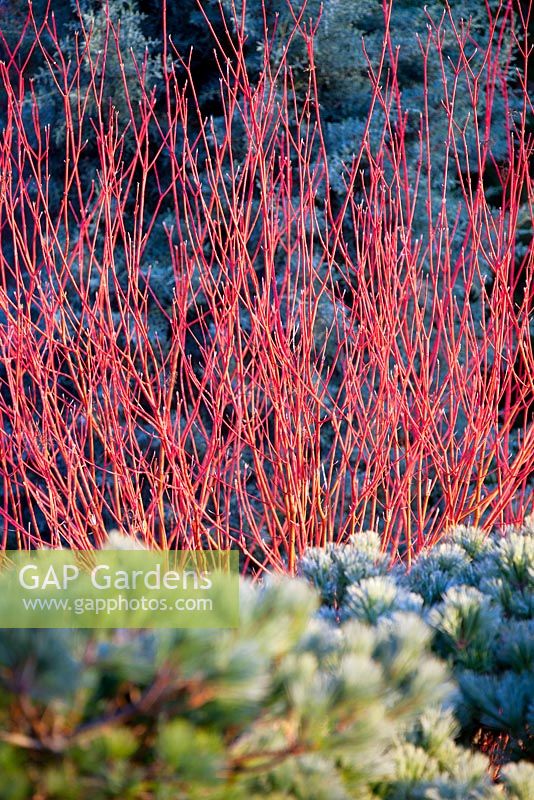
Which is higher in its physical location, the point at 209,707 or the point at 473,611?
the point at 209,707

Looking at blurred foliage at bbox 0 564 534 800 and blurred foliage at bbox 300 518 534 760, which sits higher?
blurred foliage at bbox 0 564 534 800

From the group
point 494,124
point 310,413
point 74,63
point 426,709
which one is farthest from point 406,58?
point 426,709

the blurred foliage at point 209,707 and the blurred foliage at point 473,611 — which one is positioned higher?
the blurred foliage at point 209,707

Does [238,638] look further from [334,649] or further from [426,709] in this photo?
[426,709]

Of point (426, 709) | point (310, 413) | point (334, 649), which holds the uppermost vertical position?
point (334, 649)

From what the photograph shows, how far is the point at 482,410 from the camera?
2.41 metres

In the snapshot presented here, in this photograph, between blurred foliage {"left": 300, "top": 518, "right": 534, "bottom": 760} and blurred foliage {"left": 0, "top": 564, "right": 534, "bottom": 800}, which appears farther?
blurred foliage {"left": 300, "top": 518, "right": 534, "bottom": 760}

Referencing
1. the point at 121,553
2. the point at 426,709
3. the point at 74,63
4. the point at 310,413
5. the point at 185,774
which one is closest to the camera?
the point at 185,774

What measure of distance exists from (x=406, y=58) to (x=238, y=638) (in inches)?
194

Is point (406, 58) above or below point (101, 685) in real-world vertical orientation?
above

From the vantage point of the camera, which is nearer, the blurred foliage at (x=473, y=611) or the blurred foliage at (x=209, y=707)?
the blurred foliage at (x=209, y=707)

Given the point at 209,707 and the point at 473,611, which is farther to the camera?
the point at 473,611

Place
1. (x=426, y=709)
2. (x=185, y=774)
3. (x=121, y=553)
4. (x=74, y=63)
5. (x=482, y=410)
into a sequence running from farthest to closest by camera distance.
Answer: (x=74, y=63), (x=482, y=410), (x=426, y=709), (x=121, y=553), (x=185, y=774)

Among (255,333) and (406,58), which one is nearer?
(255,333)
